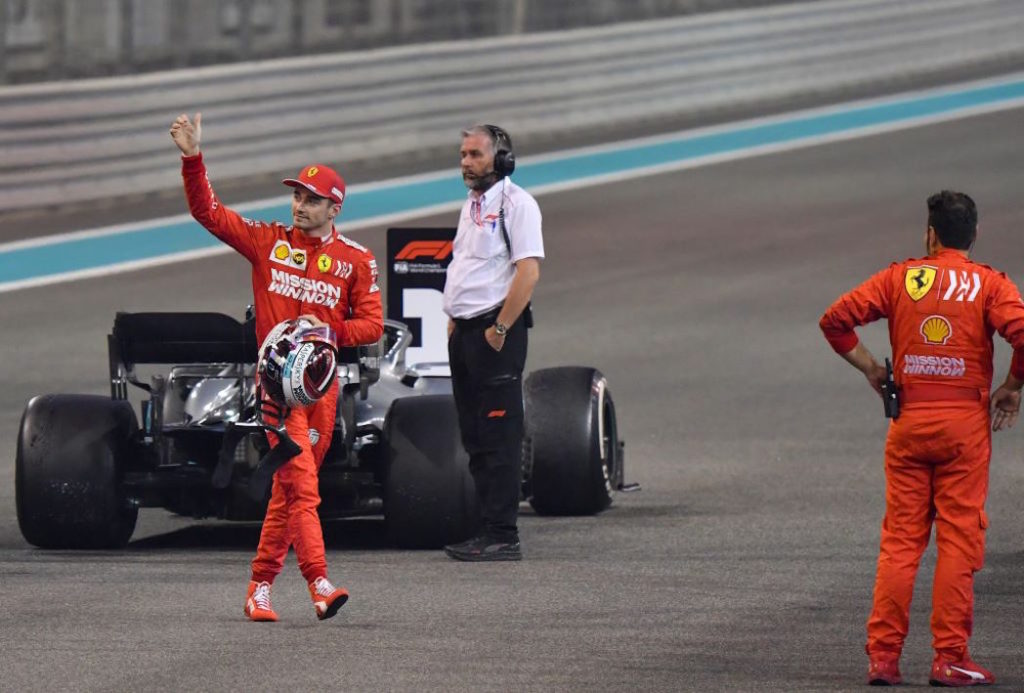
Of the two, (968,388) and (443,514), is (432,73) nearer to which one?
(443,514)

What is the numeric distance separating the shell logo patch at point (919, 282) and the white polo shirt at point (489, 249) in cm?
249

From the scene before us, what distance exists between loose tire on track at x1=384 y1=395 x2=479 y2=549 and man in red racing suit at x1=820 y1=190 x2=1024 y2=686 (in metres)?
2.72

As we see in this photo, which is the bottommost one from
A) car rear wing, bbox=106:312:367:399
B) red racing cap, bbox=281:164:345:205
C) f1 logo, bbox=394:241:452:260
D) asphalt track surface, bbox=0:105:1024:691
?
asphalt track surface, bbox=0:105:1024:691

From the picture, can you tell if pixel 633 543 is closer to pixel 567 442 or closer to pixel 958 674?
pixel 567 442

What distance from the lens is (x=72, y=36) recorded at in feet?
71.9

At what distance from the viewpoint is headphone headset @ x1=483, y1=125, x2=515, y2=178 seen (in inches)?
380

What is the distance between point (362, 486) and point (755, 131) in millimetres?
17171

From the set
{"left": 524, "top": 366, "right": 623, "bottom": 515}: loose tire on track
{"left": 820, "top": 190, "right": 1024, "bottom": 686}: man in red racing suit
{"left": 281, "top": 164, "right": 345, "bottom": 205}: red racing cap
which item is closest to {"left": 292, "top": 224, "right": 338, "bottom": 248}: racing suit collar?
{"left": 281, "top": 164, "right": 345, "bottom": 205}: red racing cap

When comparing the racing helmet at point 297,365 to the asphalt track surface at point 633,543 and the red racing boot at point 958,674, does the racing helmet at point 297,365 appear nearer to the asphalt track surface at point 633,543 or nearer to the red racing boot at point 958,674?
the asphalt track surface at point 633,543

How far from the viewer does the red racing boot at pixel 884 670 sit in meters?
7.11

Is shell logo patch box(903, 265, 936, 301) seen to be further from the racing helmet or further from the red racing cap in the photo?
the red racing cap

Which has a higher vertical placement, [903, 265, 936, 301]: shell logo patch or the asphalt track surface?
[903, 265, 936, 301]: shell logo patch

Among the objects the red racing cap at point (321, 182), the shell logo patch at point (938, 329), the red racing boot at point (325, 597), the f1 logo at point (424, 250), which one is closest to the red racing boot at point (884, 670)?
the shell logo patch at point (938, 329)

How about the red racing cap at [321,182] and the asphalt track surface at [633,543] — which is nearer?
the asphalt track surface at [633,543]
